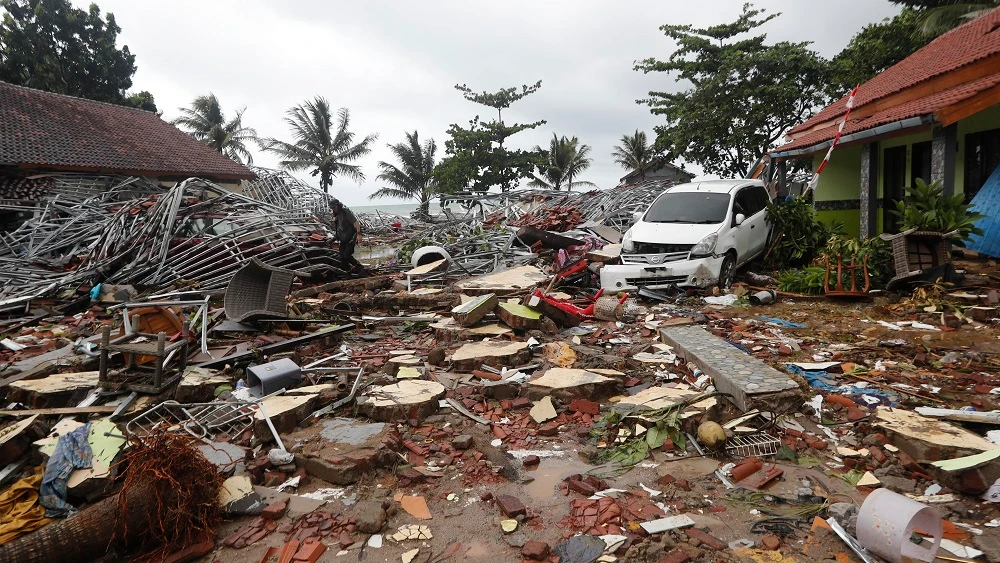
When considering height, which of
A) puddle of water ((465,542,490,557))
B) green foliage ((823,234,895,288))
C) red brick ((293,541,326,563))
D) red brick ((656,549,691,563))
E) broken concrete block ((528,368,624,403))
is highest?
green foliage ((823,234,895,288))

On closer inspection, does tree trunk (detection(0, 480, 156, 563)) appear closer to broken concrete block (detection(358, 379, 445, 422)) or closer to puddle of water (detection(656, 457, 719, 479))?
broken concrete block (detection(358, 379, 445, 422))

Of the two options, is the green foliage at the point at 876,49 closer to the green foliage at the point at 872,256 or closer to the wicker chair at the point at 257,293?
the green foliage at the point at 872,256

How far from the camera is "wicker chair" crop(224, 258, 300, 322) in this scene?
7.50m

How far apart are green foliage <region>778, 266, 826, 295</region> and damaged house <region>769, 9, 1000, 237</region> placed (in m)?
2.38

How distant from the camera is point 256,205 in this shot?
13352 mm

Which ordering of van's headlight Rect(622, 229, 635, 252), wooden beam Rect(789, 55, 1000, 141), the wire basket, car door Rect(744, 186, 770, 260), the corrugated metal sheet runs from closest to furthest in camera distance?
1. the wire basket
2. the corrugated metal sheet
3. wooden beam Rect(789, 55, 1000, 141)
4. van's headlight Rect(622, 229, 635, 252)
5. car door Rect(744, 186, 770, 260)

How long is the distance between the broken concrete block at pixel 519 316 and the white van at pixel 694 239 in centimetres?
246

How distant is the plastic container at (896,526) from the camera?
2.53m

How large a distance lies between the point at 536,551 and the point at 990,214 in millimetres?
10226

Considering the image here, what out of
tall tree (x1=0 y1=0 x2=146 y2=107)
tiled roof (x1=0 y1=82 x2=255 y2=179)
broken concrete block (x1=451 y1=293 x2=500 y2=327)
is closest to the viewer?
broken concrete block (x1=451 y1=293 x2=500 y2=327)

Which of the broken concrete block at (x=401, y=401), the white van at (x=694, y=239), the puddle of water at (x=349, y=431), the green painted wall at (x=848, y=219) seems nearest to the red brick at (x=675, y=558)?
the puddle of water at (x=349, y=431)

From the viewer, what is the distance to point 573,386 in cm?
486

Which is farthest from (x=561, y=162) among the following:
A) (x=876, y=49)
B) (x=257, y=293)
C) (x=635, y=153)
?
(x=257, y=293)

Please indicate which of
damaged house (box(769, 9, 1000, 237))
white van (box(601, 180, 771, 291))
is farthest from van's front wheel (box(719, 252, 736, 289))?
damaged house (box(769, 9, 1000, 237))
